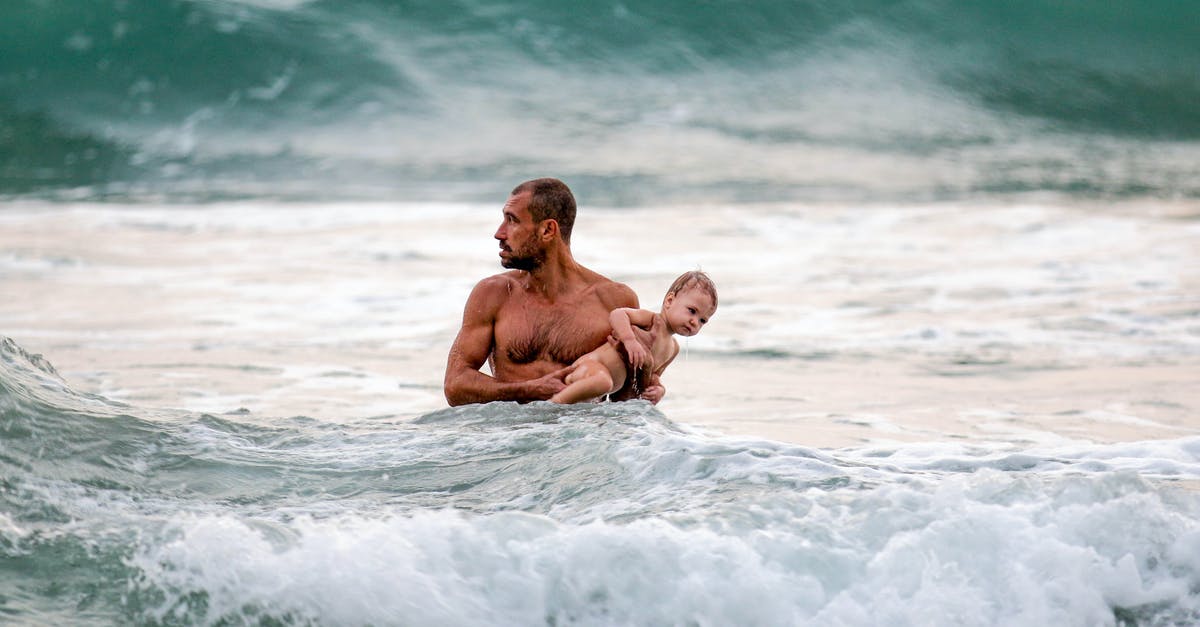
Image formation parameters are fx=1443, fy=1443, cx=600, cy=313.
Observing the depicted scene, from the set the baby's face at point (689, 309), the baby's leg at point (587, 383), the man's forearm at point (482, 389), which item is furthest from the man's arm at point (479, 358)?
the baby's face at point (689, 309)

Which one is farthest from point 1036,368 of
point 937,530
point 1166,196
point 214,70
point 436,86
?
point 214,70

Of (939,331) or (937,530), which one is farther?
(939,331)

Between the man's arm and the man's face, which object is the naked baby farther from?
the man's face

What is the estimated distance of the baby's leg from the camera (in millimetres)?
5359

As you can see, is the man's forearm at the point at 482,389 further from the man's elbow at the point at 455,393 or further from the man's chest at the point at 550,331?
the man's chest at the point at 550,331

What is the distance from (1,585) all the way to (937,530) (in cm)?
247

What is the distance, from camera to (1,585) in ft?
12.3

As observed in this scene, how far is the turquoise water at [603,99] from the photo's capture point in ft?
53.0

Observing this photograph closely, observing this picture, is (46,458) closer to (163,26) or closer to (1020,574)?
(1020,574)

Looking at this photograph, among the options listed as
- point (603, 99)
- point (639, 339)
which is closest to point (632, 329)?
point (639, 339)

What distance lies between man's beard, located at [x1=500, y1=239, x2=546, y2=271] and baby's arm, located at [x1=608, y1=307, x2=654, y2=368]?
1.21ft

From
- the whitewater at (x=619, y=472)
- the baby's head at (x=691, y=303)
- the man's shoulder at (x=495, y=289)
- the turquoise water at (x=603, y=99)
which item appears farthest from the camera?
the turquoise water at (x=603, y=99)

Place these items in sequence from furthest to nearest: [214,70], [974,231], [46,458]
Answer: [214,70], [974,231], [46,458]

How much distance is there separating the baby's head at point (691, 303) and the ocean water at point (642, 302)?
0.36 m
